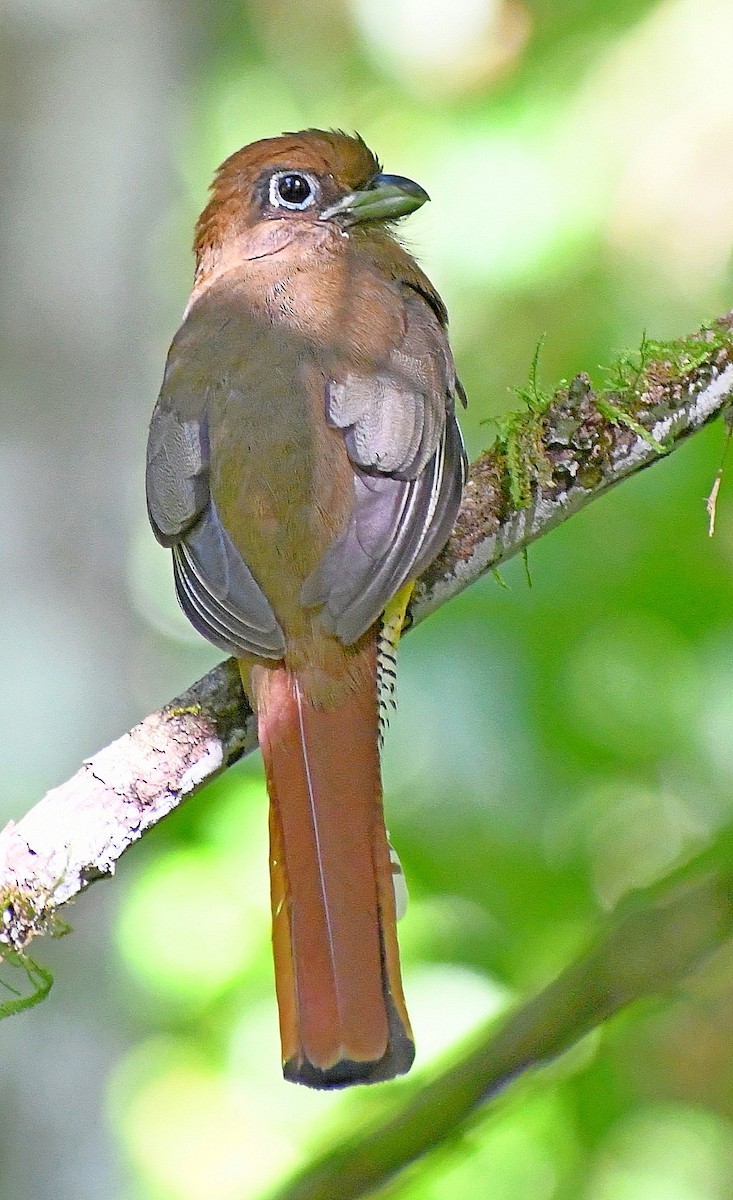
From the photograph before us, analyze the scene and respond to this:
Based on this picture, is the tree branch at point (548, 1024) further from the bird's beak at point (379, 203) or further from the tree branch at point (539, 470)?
the bird's beak at point (379, 203)

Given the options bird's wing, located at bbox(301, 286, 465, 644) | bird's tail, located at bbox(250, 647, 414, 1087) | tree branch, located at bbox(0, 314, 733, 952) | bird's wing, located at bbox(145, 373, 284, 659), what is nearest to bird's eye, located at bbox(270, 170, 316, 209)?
bird's wing, located at bbox(301, 286, 465, 644)

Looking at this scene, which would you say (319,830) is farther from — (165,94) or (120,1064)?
(165,94)

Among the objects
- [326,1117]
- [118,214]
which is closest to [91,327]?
[118,214]

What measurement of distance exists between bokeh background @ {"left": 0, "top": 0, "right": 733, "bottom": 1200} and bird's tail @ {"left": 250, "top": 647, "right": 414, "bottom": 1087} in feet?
1.39

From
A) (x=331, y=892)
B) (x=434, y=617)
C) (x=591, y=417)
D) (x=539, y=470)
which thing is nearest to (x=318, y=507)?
(x=539, y=470)

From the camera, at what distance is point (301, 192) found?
11.0 ft

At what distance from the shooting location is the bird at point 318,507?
224 centimetres

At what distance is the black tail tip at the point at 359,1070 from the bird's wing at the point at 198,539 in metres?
0.69

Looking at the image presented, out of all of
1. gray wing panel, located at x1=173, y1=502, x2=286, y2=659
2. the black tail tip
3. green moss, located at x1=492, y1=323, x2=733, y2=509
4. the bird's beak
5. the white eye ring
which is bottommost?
the black tail tip

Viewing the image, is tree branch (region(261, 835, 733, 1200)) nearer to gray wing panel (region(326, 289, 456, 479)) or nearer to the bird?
the bird

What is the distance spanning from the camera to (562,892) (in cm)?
331

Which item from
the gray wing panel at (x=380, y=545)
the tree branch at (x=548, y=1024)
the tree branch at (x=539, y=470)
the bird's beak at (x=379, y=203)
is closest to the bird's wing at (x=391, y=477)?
the gray wing panel at (x=380, y=545)

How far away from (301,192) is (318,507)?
1078 millimetres

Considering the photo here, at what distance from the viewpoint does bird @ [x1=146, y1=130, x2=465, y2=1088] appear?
2.24m
